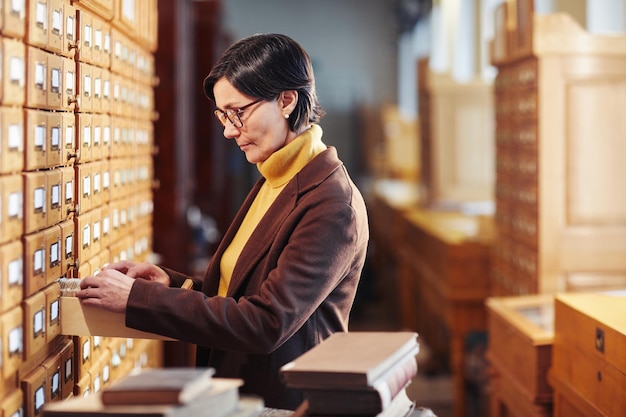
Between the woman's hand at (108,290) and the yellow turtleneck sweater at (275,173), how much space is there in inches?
11.8

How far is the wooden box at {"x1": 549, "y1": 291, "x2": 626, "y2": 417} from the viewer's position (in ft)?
8.55

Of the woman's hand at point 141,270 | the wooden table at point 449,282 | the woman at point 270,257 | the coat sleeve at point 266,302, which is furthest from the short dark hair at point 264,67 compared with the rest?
the wooden table at point 449,282

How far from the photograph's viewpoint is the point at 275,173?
7.25ft

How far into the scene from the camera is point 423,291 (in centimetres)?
669

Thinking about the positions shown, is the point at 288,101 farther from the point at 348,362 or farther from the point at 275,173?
the point at 348,362

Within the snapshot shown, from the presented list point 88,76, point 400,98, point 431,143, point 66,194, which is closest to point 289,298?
point 66,194

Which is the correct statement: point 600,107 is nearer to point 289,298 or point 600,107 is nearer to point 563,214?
point 563,214

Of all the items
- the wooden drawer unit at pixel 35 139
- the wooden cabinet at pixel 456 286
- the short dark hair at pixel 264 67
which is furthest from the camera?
the wooden cabinet at pixel 456 286

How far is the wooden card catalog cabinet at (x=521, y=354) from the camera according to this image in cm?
343

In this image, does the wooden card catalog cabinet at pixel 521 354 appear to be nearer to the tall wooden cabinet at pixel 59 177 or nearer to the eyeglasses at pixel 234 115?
the tall wooden cabinet at pixel 59 177

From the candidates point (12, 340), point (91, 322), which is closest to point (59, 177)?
point (91, 322)

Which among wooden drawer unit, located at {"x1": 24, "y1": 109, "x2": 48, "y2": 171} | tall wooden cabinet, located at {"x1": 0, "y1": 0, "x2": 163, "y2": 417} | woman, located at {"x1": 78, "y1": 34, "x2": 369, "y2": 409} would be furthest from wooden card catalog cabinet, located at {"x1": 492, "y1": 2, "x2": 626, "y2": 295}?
wooden drawer unit, located at {"x1": 24, "y1": 109, "x2": 48, "y2": 171}

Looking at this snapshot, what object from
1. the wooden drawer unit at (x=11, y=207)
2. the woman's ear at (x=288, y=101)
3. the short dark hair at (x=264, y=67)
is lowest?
the wooden drawer unit at (x=11, y=207)

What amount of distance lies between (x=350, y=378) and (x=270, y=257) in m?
0.52
